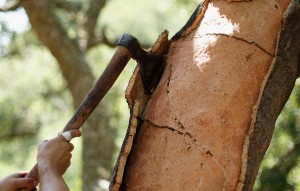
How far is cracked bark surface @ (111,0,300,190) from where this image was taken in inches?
54.7

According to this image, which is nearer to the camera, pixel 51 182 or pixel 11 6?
pixel 51 182

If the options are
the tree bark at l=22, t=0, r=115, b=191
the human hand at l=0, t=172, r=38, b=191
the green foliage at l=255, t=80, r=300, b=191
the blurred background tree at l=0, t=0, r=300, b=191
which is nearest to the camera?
the human hand at l=0, t=172, r=38, b=191

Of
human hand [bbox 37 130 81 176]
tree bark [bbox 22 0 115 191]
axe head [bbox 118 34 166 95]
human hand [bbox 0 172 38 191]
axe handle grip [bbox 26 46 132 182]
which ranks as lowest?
human hand [bbox 0 172 38 191]

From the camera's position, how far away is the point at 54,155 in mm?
1557

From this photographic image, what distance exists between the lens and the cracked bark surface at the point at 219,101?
1.39 meters

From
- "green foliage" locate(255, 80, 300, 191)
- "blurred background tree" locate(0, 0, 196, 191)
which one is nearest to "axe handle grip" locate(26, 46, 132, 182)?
"green foliage" locate(255, 80, 300, 191)

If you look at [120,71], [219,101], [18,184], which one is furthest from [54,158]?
[219,101]

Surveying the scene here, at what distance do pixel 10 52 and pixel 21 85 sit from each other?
111 centimetres

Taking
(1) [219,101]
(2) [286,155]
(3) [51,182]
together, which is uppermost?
(2) [286,155]

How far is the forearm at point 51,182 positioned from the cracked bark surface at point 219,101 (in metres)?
0.16

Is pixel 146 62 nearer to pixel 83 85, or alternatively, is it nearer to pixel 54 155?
pixel 54 155

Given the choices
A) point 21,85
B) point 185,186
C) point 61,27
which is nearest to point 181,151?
point 185,186

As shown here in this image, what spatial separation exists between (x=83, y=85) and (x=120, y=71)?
143 inches

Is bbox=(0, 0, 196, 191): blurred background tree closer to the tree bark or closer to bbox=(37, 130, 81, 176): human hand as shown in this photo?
the tree bark
